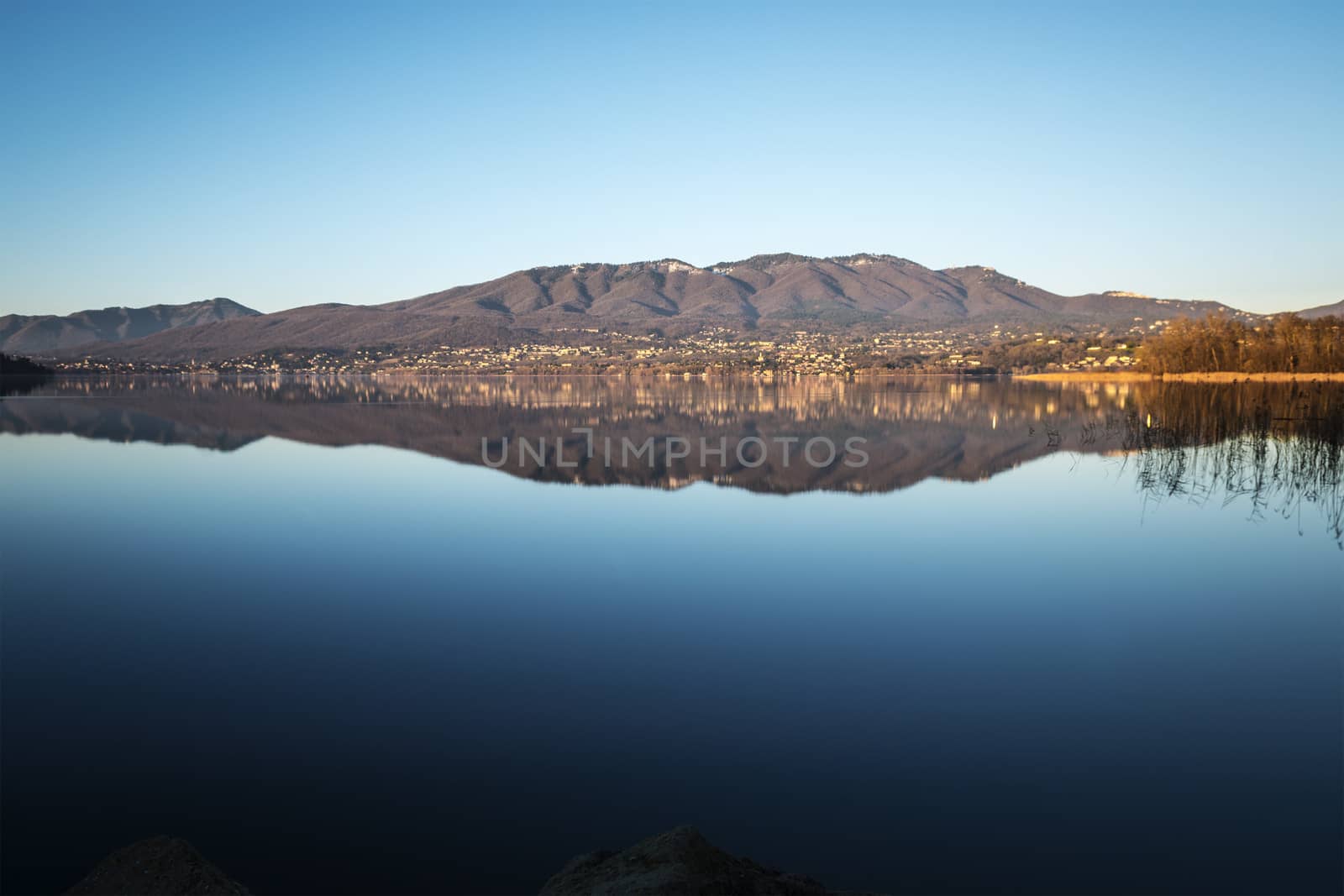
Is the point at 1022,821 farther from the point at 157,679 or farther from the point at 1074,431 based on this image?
the point at 1074,431

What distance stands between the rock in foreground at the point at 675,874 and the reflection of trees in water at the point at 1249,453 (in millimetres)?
12595

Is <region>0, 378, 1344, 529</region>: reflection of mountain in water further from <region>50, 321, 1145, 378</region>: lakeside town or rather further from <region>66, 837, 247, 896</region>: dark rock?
<region>50, 321, 1145, 378</region>: lakeside town

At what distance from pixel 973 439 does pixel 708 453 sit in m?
9.39

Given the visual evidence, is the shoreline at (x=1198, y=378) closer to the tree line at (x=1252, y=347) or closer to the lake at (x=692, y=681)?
the tree line at (x=1252, y=347)

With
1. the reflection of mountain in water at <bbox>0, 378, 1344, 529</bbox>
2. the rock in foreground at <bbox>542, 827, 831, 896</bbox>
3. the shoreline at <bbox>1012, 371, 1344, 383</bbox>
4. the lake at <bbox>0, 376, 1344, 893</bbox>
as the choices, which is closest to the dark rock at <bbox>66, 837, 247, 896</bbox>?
the lake at <bbox>0, 376, 1344, 893</bbox>

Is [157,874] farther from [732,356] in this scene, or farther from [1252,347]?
[732,356]

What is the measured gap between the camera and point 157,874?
4.44 meters

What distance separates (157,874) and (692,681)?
160 inches

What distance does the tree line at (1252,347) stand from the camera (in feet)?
190

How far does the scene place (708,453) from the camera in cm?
2489

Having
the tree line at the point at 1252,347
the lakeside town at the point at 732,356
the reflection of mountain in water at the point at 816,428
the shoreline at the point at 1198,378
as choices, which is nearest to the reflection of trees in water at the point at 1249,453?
the reflection of mountain in water at the point at 816,428

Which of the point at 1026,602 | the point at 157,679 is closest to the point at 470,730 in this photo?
the point at 157,679

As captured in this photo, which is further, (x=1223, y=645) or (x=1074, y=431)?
(x=1074, y=431)

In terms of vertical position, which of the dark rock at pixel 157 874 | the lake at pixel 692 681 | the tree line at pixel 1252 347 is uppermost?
the tree line at pixel 1252 347
